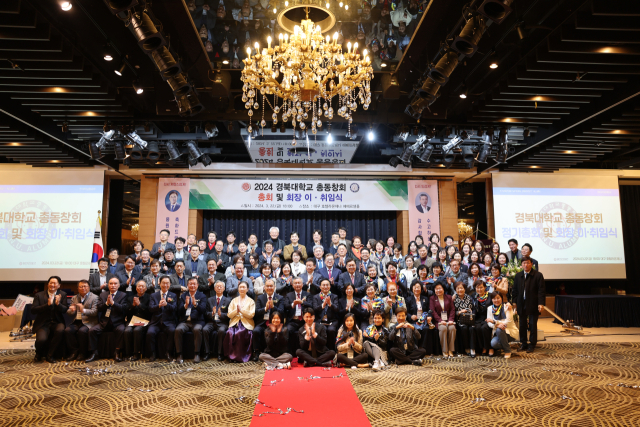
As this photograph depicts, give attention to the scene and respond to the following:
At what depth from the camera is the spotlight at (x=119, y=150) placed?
693 cm

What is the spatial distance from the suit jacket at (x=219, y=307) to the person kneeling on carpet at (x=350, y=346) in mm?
1568

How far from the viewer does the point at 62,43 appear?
157 inches

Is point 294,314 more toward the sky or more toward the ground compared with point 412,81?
more toward the ground

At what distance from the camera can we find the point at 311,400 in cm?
342

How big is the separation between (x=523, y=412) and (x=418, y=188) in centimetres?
631

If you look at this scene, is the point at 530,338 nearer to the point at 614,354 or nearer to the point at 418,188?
the point at 614,354

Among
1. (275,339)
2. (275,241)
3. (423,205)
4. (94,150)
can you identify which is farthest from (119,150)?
(423,205)

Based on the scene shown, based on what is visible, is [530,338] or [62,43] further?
[530,338]

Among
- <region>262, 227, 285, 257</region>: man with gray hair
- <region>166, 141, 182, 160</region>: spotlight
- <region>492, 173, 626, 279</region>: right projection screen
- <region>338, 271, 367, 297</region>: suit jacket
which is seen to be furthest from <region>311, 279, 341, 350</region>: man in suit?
<region>492, 173, 626, 279</region>: right projection screen

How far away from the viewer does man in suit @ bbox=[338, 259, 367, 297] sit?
550 cm

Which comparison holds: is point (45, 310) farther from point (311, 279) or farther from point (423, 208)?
point (423, 208)

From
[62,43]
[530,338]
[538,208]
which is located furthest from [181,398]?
[538,208]

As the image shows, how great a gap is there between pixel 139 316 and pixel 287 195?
426 cm

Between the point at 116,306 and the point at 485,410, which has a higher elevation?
the point at 116,306
